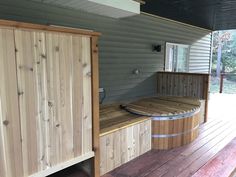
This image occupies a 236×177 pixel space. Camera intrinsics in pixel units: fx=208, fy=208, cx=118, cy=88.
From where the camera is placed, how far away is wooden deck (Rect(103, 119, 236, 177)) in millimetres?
2738

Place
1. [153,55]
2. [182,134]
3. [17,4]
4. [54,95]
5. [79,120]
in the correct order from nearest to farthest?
[54,95] < [79,120] < [17,4] < [182,134] < [153,55]

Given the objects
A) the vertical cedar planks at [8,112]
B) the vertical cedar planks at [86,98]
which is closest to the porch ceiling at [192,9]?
the vertical cedar planks at [86,98]

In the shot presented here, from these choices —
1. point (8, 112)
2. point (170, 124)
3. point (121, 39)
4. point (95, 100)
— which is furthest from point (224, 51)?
point (8, 112)

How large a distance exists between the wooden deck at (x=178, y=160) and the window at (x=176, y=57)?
2669 mm

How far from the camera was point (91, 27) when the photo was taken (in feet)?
13.0

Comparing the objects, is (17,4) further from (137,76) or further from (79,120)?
(137,76)

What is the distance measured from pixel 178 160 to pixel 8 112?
2.43m

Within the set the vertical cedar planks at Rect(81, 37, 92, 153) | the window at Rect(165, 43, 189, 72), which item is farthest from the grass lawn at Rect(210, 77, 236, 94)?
the vertical cedar planks at Rect(81, 37, 92, 153)

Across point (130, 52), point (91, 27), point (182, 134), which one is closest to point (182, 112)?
point (182, 134)

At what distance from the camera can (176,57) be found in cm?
652

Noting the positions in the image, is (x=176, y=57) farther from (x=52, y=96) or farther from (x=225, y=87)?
(x=225, y=87)

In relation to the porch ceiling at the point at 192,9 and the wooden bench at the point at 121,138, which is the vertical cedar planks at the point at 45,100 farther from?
the porch ceiling at the point at 192,9

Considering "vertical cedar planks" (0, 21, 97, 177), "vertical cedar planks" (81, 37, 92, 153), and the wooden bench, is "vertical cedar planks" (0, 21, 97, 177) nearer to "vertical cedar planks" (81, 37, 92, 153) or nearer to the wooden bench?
"vertical cedar planks" (81, 37, 92, 153)

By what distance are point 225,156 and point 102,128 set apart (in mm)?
1669
